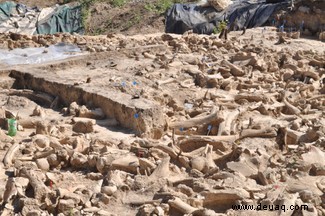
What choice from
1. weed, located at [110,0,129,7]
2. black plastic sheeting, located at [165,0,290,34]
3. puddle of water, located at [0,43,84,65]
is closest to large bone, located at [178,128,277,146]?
puddle of water, located at [0,43,84,65]

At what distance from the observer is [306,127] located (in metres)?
6.31

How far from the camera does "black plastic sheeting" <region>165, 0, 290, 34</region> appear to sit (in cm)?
1480

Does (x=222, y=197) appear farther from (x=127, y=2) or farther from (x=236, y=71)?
(x=127, y=2)

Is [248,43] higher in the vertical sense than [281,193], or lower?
lower

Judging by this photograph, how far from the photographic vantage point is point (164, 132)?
621 centimetres

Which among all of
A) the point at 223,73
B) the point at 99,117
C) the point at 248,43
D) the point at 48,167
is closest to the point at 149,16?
the point at 248,43

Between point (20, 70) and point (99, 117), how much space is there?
2.39 metres

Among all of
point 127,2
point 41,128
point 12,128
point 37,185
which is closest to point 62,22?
point 127,2

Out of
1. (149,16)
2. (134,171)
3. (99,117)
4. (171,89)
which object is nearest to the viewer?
(134,171)

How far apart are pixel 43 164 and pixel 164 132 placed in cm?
174

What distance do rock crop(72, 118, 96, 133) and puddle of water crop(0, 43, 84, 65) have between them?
3.54 m

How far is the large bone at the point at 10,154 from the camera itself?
5.05 m

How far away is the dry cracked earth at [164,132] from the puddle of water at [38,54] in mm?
375

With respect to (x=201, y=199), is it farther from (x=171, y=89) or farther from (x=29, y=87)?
A: (x=29, y=87)
